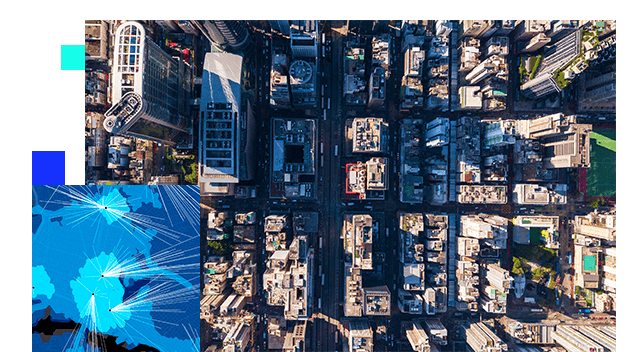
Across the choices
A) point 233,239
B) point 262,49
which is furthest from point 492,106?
point 233,239

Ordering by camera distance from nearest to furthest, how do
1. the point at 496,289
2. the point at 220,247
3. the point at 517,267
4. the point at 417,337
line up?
the point at 417,337 → the point at 496,289 → the point at 517,267 → the point at 220,247

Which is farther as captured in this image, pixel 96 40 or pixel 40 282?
pixel 96 40

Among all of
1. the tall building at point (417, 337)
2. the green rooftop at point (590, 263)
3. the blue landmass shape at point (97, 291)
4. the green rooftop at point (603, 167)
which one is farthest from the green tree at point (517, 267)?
the blue landmass shape at point (97, 291)

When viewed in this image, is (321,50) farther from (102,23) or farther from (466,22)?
(102,23)

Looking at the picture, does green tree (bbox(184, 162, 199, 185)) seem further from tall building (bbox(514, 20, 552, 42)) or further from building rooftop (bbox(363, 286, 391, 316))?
tall building (bbox(514, 20, 552, 42))

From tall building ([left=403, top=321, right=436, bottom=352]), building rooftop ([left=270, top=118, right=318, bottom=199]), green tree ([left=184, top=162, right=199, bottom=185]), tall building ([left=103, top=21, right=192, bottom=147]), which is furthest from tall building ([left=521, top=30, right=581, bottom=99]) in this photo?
green tree ([left=184, top=162, right=199, bottom=185])

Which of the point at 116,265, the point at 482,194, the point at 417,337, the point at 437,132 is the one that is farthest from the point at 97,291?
the point at 482,194

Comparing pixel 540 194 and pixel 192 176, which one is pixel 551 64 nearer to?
pixel 540 194

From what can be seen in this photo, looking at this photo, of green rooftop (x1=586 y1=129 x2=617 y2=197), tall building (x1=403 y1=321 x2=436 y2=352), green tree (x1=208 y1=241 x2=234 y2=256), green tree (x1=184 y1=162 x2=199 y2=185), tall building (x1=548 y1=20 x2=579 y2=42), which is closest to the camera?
tall building (x1=403 y1=321 x2=436 y2=352)
